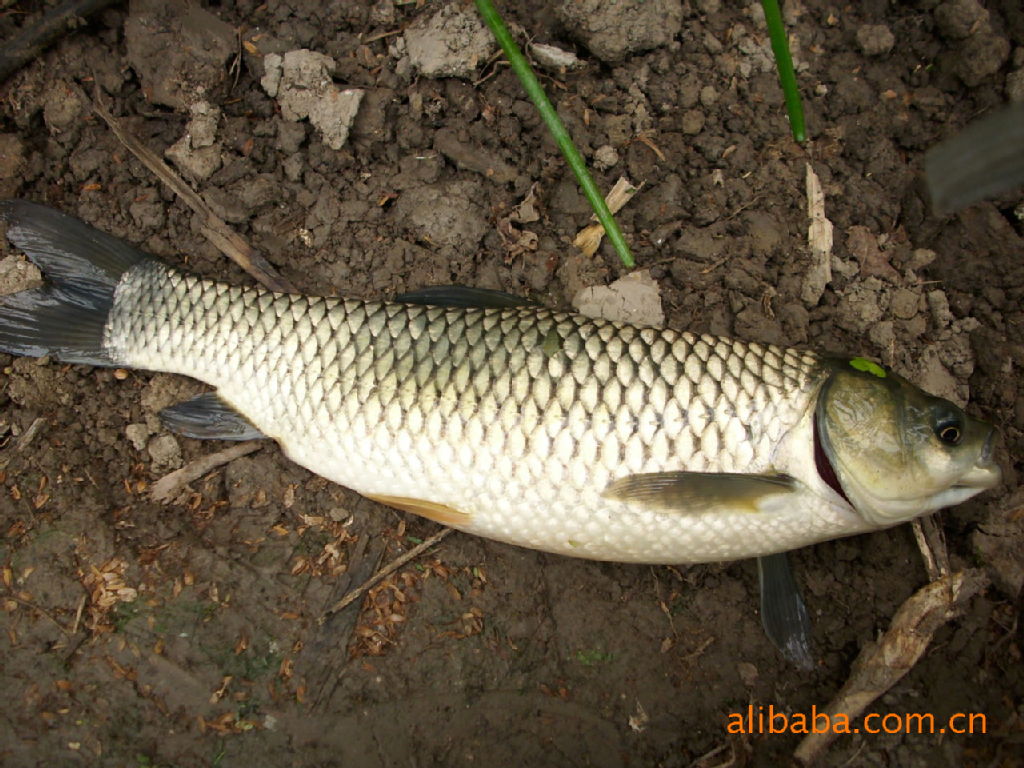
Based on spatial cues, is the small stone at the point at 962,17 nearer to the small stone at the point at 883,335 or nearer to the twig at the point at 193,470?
the small stone at the point at 883,335

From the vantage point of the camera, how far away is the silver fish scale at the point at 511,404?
2.59 metres

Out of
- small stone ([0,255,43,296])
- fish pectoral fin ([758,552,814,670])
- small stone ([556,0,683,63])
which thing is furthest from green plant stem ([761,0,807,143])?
small stone ([0,255,43,296])

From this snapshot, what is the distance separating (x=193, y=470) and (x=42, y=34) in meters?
2.00

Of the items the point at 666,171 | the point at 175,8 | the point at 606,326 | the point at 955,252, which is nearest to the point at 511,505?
the point at 606,326

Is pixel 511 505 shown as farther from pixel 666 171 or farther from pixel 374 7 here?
pixel 374 7

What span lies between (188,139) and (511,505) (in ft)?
7.15

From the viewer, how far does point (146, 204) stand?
325 cm

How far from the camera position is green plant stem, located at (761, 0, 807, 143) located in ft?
9.43

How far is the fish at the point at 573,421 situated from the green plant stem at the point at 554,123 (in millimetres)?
459

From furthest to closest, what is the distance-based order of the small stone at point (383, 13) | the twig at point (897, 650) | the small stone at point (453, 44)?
the small stone at point (383, 13) < the small stone at point (453, 44) < the twig at point (897, 650)

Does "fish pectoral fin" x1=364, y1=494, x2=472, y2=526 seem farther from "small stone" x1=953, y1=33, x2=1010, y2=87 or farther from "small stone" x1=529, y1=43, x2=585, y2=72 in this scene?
"small stone" x1=953, y1=33, x2=1010, y2=87

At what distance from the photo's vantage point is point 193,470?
3.13 m

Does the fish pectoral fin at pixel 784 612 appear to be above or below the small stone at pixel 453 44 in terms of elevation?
below

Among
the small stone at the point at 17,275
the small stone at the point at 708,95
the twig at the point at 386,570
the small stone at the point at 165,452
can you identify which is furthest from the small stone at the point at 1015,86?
the small stone at the point at 17,275
